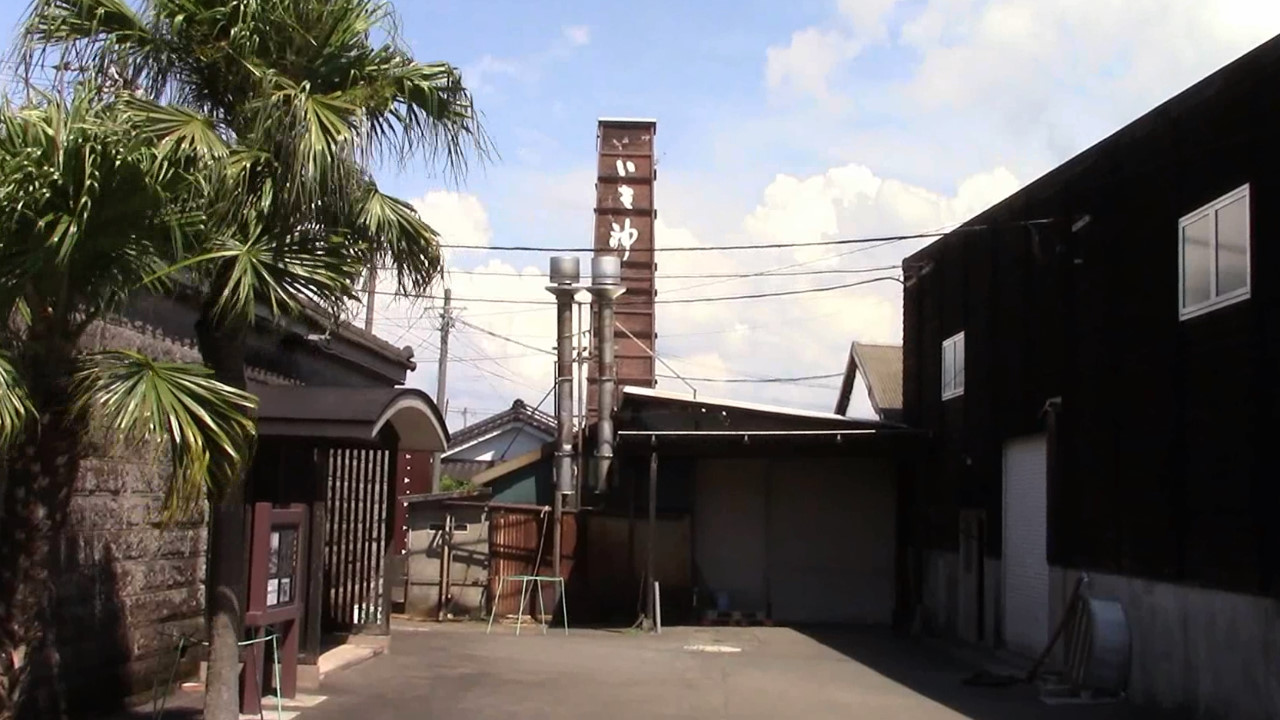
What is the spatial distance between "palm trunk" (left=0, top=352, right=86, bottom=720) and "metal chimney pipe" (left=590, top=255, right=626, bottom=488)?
17578 millimetres

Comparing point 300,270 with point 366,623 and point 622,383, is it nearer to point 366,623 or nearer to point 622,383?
point 366,623

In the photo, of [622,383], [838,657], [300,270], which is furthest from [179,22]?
[622,383]

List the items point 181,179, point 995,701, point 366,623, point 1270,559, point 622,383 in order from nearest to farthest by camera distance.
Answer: point 181,179 < point 1270,559 < point 995,701 < point 366,623 < point 622,383

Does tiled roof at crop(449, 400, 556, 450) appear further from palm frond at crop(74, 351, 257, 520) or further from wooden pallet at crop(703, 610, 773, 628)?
palm frond at crop(74, 351, 257, 520)

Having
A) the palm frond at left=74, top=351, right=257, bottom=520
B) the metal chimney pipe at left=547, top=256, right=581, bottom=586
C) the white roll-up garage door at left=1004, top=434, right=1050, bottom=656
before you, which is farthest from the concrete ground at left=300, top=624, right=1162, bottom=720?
the palm frond at left=74, top=351, right=257, bottom=520

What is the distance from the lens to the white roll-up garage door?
18750mm

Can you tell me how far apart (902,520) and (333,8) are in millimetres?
18365

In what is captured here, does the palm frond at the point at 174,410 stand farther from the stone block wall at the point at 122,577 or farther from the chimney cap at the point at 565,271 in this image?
the chimney cap at the point at 565,271

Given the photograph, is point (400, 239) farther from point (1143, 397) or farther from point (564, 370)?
point (564, 370)

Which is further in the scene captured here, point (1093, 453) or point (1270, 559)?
point (1093, 453)

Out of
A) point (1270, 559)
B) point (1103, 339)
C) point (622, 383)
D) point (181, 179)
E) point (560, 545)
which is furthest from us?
point (622, 383)

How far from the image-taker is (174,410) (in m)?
8.09

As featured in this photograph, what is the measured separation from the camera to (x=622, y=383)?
109ft

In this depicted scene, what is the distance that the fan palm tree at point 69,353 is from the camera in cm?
793
